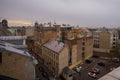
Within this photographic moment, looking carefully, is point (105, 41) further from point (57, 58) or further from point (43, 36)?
point (57, 58)

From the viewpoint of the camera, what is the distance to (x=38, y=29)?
43.4 meters

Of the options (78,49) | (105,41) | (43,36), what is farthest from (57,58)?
(105,41)

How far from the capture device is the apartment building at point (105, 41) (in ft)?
178

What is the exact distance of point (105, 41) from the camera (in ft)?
182

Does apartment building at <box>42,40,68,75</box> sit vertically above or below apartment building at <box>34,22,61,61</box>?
below

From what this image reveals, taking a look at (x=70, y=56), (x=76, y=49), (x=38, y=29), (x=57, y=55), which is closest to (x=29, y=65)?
(x=57, y=55)

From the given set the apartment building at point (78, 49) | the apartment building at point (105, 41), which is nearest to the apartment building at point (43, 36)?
the apartment building at point (78, 49)

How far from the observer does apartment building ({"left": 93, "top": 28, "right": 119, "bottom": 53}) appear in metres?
54.2

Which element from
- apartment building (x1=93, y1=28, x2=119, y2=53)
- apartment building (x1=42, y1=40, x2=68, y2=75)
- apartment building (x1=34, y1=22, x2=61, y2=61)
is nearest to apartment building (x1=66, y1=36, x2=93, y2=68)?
apartment building (x1=42, y1=40, x2=68, y2=75)

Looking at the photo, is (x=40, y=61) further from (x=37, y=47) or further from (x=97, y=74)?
(x=97, y=74)

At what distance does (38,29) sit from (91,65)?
1638 cm

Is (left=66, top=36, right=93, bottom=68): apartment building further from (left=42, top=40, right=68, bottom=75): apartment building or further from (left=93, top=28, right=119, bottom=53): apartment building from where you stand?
(left=93, top=28, right=119, bottom=53): apartment building

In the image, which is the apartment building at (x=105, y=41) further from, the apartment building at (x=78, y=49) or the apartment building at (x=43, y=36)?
the apartment building at (x=43, y=36)

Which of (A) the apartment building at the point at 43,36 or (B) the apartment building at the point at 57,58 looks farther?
(A) the apartment building at the point at 43,36
